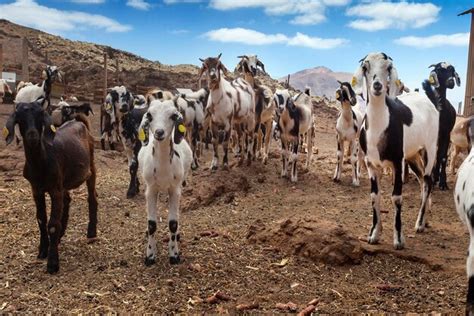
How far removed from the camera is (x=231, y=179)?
10.0 metres

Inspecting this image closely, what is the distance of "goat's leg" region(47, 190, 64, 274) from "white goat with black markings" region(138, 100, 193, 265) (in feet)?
3.48

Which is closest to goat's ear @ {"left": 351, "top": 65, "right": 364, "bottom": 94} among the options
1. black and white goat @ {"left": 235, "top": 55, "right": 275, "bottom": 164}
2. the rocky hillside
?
black and white goat @ {"left": 235, "top": 55, "right": 275, "bottom": 164}

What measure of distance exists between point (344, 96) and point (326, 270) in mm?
6056

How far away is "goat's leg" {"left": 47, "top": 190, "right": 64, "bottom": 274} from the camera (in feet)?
18.6

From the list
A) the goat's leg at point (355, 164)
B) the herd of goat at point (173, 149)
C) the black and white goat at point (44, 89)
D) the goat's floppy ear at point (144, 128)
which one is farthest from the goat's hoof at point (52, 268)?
the black and white goat at point (44, 89)

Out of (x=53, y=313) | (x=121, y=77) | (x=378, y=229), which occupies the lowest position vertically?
(x=53, y=313)

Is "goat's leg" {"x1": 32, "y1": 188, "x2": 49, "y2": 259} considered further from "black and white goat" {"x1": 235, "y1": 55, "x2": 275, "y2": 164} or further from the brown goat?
"black and white goat" {"x1": 235, "y1": 55, "x2": 275, "y2": 164}

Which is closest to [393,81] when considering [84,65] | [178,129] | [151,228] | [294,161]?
[178,129]

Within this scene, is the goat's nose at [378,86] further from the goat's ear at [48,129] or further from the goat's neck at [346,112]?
the goat's neck at [346,112]

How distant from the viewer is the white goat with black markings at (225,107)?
11.3 meters

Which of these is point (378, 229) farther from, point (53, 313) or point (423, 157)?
point (53, 313)

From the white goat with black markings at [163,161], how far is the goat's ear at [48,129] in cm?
109

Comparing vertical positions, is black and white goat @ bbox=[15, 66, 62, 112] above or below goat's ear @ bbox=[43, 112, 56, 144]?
above

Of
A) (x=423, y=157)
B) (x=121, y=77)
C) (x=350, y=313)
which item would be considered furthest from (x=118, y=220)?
(x=121, y=77)
